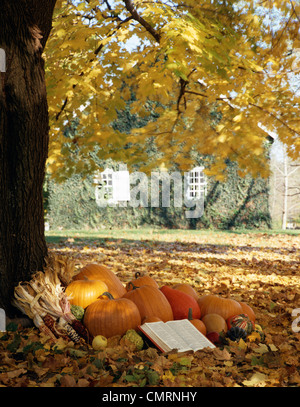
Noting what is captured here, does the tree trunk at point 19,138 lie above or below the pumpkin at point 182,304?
above

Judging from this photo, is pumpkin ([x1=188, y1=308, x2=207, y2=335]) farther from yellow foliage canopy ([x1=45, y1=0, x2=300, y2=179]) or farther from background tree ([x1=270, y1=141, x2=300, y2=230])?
background tree ([x1=270, y1=141, x2=300, y2=230])

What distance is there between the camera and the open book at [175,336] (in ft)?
10.3

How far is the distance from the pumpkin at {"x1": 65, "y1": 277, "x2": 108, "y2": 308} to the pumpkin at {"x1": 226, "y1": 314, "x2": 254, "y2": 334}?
3.76 feet

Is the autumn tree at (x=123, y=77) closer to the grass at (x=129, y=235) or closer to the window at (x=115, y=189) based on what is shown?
the grass at (x=129, y=235)

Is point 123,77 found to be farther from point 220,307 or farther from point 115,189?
point 115,189

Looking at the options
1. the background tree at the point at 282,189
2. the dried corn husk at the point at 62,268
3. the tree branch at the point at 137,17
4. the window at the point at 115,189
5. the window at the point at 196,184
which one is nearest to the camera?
the dried corn husk at the point at 62,268

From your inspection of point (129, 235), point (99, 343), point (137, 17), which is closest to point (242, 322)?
point (99, 343)

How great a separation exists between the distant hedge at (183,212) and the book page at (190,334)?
1411 cm

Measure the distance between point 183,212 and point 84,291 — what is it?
46.5 feet

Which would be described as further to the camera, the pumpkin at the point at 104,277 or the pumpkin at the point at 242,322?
the pumpkin at the point at 104,277

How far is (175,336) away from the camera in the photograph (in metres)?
3.26
